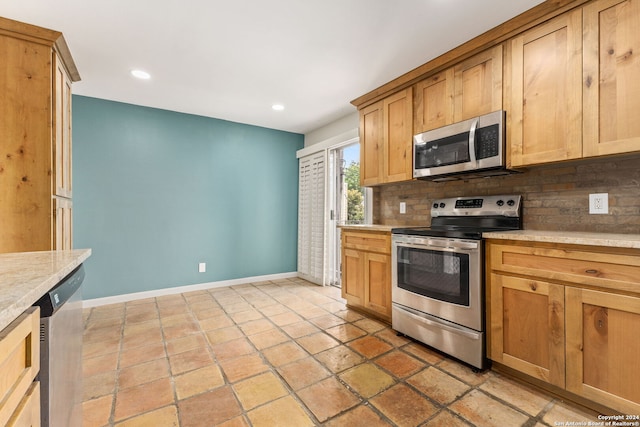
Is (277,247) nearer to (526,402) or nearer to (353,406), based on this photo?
(353,406)

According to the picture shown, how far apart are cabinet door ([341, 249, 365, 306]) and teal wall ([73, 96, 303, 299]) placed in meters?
1.67

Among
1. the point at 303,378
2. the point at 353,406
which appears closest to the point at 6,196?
the point at 303,378

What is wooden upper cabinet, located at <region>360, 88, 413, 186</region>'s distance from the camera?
9.02 ft

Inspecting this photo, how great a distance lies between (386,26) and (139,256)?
3.61 meters

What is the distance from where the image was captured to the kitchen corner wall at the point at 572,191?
1743 millimetres

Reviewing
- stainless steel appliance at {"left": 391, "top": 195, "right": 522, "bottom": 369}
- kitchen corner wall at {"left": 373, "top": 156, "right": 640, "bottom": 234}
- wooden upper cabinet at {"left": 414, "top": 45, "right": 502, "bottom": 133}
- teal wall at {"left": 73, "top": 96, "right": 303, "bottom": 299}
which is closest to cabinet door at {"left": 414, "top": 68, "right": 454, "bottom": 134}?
wooden upper cabinet at {"left": 414, "top": 45, "right": 502, "bottom": 133}

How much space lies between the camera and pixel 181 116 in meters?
3.77

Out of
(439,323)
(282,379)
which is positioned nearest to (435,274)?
(439,323)

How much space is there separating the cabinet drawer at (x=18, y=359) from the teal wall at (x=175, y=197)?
3.15 meters

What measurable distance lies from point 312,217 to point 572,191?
3081 millimetres

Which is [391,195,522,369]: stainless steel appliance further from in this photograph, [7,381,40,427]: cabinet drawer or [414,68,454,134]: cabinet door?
[7,381,40,427]: cabinet drawer

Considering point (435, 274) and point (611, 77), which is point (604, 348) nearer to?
point (435, 274)

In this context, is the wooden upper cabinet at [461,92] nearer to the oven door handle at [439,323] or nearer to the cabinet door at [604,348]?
the cabinet door at [604,348]

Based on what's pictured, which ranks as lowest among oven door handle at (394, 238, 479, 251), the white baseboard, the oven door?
the white baseboard
